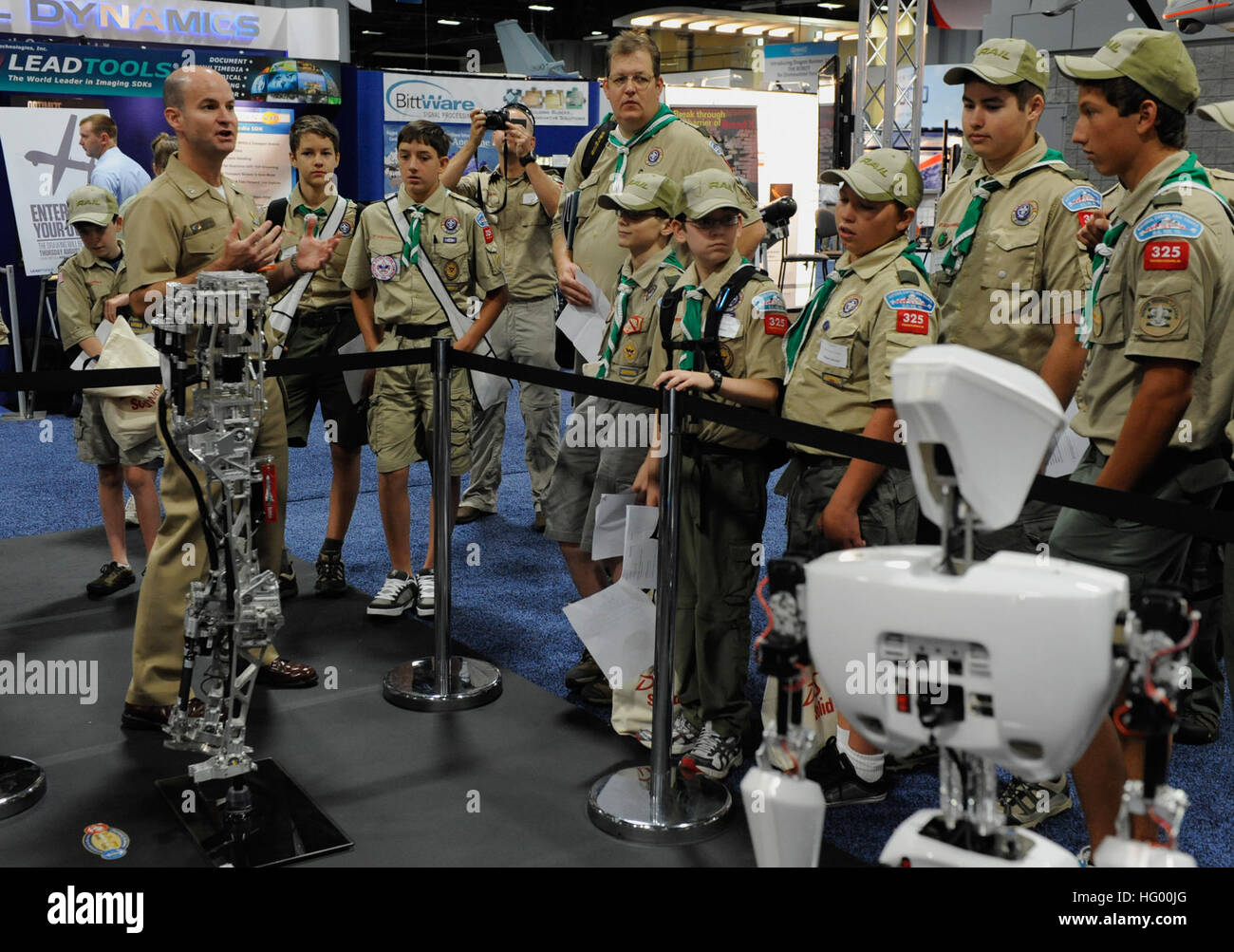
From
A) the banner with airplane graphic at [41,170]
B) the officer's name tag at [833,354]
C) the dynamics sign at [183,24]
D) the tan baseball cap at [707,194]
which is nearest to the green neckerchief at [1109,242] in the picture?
the officer's name tag at [833,354]

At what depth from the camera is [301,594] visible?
4.50 meters

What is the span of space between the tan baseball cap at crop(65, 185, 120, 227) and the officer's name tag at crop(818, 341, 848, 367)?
358 cm

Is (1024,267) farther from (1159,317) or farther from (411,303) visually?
(411,303)

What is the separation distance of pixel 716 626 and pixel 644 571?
230 mm

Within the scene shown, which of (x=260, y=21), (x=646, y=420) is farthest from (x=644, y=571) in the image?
(x=260, y=21)

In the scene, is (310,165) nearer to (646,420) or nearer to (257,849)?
(646,420)

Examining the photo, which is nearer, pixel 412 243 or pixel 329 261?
pixel 412 243

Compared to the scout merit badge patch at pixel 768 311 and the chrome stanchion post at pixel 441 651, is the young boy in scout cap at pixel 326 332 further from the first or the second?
the scout merit badge patch at pixel 768 311

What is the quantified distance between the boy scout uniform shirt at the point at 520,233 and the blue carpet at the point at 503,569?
44.4 inches

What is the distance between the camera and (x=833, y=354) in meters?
2.73

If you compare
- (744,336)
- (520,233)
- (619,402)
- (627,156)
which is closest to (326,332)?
(520,233)

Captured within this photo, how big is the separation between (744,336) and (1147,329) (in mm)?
923
